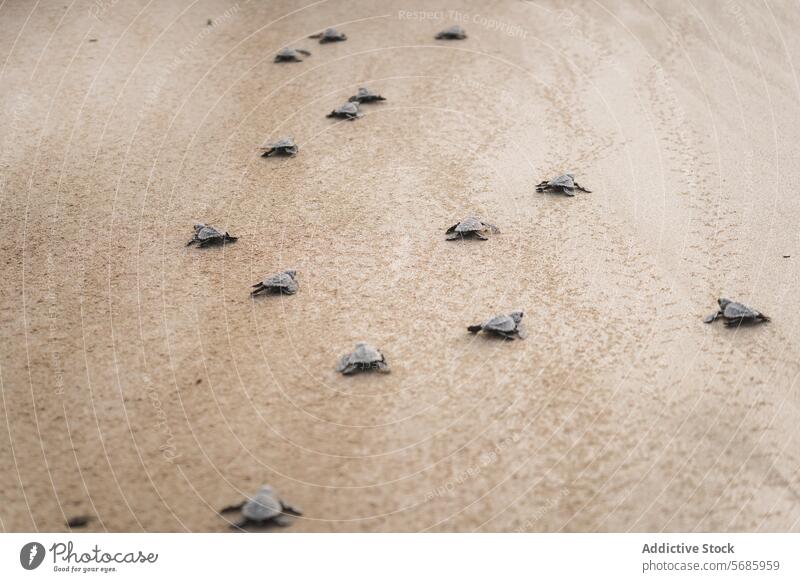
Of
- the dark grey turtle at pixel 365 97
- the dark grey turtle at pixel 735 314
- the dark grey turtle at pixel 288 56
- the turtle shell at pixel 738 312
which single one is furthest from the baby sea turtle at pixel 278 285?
the dark grey turtle at pixel 288 56

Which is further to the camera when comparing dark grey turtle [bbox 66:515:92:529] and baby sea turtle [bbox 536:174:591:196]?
baby sea turtle [bbox 536:174:591:196]

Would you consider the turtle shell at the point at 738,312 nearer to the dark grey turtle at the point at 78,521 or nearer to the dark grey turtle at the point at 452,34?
the dark grey turtle at the point at 78,521

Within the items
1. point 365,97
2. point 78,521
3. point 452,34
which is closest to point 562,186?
point 365,97

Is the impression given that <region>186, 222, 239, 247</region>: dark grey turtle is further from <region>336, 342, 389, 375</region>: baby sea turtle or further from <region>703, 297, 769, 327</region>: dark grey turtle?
<region>703, 297, 769, 327</region>: dark grey turtle

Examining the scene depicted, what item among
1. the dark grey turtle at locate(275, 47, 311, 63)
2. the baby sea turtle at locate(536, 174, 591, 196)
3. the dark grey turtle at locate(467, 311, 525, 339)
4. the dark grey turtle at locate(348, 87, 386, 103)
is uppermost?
the dark grey turtle at locate(275, 47, 311, 63)

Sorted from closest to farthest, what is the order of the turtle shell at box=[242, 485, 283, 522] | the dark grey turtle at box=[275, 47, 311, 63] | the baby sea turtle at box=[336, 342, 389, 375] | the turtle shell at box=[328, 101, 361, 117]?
the turtle shell at box=[242, 485, 283, 522], the baby sea turtle at box=[336, 342, 389, 375], the turtle shell at box=[328, 101, 361, 117], the dark grey turtle at box=[275, 47, 311, 63]

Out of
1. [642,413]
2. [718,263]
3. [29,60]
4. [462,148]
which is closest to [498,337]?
[642,413]

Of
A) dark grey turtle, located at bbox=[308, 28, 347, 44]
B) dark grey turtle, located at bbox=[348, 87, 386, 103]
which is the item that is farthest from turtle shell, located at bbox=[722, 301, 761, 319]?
dark grey turtle, located at bbox=[308, 28, 347, 44]
